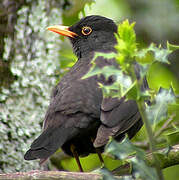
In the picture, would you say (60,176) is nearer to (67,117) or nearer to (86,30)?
(67,117)

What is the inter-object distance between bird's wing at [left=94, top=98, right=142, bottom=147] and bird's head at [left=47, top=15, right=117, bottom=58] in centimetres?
127

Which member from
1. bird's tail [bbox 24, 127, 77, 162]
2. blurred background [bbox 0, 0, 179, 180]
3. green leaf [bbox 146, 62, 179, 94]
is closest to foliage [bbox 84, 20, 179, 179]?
bird's tail [bbox 24, 127, 77, 162]

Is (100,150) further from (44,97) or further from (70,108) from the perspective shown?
(44,97)

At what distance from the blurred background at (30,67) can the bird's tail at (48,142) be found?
136 cm

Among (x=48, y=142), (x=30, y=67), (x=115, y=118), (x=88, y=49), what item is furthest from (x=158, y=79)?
(x=48, y=142)

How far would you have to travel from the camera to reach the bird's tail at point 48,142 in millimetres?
3334

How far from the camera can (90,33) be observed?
16.0 feet

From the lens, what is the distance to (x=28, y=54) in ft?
17.3

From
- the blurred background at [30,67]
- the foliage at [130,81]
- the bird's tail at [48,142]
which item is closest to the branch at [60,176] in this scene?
the bird's tail at [48,142]

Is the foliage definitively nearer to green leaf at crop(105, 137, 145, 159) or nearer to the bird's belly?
green leaf at crop(105, 137, 145, 159)

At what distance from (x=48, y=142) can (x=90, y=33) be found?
1.84m

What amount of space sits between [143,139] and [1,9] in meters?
2.39

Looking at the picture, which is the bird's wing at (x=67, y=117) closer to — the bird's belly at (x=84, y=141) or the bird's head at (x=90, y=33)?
the bird's belly at (x=84, y=141)

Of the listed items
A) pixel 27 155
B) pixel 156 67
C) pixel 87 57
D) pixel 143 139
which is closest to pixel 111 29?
pixel 87 57
